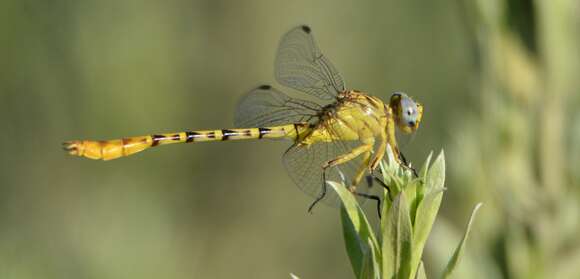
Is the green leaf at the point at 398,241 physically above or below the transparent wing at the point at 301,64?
below

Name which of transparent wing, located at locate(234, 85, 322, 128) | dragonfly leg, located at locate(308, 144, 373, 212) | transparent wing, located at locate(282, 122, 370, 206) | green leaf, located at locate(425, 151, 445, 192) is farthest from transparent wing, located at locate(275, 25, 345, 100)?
green leaf, located at locate(425, 151, 445, 192)

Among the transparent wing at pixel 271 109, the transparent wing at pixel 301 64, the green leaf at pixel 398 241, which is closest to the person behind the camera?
the green leaf at pixel 398 241

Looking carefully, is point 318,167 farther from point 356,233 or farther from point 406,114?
point 356,233

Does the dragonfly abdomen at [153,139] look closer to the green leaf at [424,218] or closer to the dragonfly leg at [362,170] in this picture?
the dragonfly leg at [362,170]

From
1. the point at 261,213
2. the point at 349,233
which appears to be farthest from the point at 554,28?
the point at 261,213

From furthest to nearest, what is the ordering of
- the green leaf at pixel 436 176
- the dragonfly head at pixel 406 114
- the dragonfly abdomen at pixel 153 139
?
the dragonfly abdomen at pixel 153 139, the dragonfly head at pixel 406 114, the green leaf at pixel 436 176

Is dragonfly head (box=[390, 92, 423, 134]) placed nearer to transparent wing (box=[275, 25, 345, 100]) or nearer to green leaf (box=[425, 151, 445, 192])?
transparent wing (box=[275, 25, 345, 100])

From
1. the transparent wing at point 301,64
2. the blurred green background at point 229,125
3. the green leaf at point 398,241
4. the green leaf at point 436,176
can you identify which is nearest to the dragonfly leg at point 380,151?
the blurred green background at point 229,125
